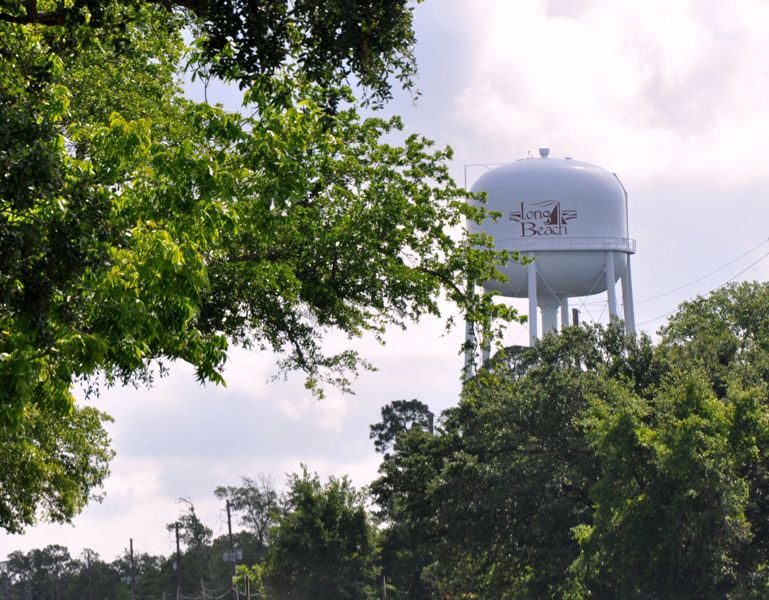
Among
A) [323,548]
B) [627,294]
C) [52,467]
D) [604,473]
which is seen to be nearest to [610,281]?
[627,294]

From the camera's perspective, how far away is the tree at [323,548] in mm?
67750

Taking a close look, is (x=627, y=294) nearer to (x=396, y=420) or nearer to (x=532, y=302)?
(x=532, y=302)

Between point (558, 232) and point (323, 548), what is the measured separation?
21.1m

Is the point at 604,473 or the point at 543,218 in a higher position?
the point at 543,218

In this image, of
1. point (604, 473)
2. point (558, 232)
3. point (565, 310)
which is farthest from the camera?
point (565, 310)

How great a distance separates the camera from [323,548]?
68.8 m

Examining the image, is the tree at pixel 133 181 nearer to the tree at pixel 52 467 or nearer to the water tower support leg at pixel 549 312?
the tree at pixel 52 467

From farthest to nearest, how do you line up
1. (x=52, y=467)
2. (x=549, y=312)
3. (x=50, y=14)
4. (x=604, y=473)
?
(x=549, y=312), (x=604, y=473), (x=52, y=467), (x=50, y=14)

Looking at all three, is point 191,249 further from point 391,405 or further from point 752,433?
point 391,405

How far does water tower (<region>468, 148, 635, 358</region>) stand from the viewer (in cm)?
6303

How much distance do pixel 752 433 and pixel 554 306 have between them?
29561 millimetres

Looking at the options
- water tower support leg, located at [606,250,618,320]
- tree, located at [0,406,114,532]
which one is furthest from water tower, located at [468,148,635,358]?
tree, located at [0,406,114,532]

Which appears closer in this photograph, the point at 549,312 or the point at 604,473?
the point at 604,473

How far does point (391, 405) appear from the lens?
101 metres
